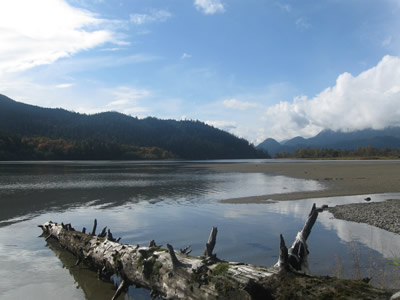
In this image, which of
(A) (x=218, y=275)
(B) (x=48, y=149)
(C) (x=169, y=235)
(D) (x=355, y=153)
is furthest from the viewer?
(B) (x=48, y=149)

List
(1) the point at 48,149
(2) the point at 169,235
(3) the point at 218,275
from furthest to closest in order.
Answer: (1) the point at 48,149 < (2) the point at 169,235 < (3) the point at 218,275

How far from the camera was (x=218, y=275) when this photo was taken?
17.9 feet

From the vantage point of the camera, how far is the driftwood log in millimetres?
4398

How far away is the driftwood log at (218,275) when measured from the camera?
14.4 ft

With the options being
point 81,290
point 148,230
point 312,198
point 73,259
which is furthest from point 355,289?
point 312,198

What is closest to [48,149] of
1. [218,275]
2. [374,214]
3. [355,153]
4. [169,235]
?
[355,153]

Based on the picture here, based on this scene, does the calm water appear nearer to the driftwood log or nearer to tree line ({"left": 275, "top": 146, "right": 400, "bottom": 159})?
the driftwood log

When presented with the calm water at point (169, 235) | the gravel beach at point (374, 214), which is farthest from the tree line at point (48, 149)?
the gravel beach at point (374, 214)

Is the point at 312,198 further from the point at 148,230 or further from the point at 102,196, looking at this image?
the point at 102,196

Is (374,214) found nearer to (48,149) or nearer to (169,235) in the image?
(169,235)

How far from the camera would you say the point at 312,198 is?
23609 mm

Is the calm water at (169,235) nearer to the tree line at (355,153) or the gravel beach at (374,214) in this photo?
the gravel beach at (374,214)

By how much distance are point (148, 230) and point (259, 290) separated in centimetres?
983

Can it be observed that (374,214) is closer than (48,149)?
Yes
